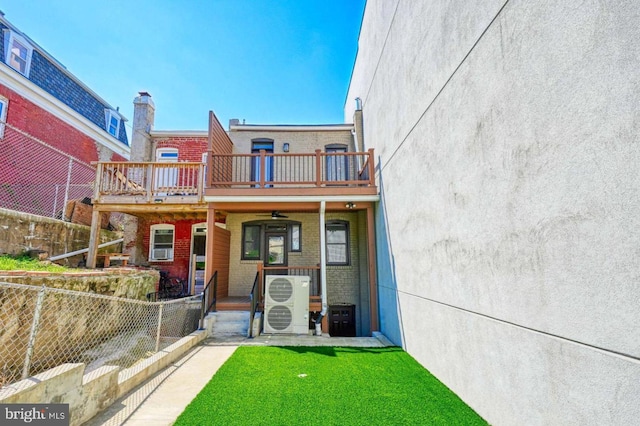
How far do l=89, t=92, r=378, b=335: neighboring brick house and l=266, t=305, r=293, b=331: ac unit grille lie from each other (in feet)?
1.81

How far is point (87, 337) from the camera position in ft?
15.9

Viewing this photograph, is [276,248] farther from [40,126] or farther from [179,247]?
[40,126]

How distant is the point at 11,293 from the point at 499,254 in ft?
18.5

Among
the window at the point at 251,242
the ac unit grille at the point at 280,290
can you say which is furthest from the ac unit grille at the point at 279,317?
the window at the point at 251,242

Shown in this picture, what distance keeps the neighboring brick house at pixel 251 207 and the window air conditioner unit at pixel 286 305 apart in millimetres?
346

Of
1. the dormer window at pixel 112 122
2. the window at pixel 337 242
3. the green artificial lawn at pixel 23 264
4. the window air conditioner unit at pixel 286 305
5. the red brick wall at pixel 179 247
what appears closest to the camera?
the green artificial lawn at pixel 23 264

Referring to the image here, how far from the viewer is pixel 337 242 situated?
8523mm

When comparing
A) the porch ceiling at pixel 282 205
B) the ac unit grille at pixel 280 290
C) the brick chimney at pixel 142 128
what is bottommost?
the ac unit grille at pixel 280 290

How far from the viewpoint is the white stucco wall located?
4.71 ft

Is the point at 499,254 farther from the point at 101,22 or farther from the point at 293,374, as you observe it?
the point at 101,22

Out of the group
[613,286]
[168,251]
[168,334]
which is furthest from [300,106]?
[613,286]

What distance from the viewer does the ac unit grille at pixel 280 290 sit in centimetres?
623

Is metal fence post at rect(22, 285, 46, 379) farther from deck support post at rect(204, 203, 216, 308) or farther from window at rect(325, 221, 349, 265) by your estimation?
window at rect(325, 221, 349, 265)

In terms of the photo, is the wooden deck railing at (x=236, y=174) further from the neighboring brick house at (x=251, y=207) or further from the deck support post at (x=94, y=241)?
the deck support post at (x=94, y=241)
